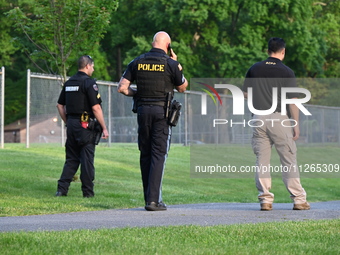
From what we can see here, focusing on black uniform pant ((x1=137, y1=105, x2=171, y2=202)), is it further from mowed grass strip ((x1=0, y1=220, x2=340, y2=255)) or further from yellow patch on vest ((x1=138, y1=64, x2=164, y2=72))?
mowed grass strip ((x1=0, y1=220, x2=340, y2=255))

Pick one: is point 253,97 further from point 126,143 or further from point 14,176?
point 126,143

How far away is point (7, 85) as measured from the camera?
50.2 metres

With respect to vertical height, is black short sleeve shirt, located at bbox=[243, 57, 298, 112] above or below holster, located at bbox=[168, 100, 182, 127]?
above

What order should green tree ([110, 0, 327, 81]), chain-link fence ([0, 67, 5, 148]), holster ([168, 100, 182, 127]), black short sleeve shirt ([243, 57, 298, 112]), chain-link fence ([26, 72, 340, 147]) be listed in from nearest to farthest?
1. holster ([168, 100, 182, 127])
2. black short sleeve shirt ([243, 57, 298, 112])
3. chain-link fence ([0, 67, 5, 148])
4. chain-link fence ([26, 72, 340, 147])
5. green tree ([110, 0, 327, 81])

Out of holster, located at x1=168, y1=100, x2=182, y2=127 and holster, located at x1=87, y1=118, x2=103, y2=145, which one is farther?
holster, located at x1=87, y1=118, x2=103, y2=145

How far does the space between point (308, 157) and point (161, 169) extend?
2592 cm

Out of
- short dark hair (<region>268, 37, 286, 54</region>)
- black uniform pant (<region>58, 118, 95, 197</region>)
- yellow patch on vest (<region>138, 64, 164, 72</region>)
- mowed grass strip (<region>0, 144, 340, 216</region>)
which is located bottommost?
mowed grass strip (<region>0, 144, 340, 216</region>)

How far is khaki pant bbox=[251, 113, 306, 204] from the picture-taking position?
30.6 feet

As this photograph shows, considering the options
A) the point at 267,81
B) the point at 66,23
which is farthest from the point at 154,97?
the point at 66,23

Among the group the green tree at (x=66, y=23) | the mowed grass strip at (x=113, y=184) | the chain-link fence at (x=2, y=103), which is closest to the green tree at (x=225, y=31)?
the mowed grass strip at (x=113, y=184)

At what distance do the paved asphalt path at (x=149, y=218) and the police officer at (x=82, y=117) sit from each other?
2.36 m

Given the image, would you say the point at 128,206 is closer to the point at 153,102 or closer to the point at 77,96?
the point at 77,96

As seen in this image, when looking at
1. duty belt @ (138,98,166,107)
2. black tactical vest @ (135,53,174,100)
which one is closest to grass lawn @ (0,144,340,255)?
duty belt @ (138,98,166,107)

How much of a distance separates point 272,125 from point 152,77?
1567mm
